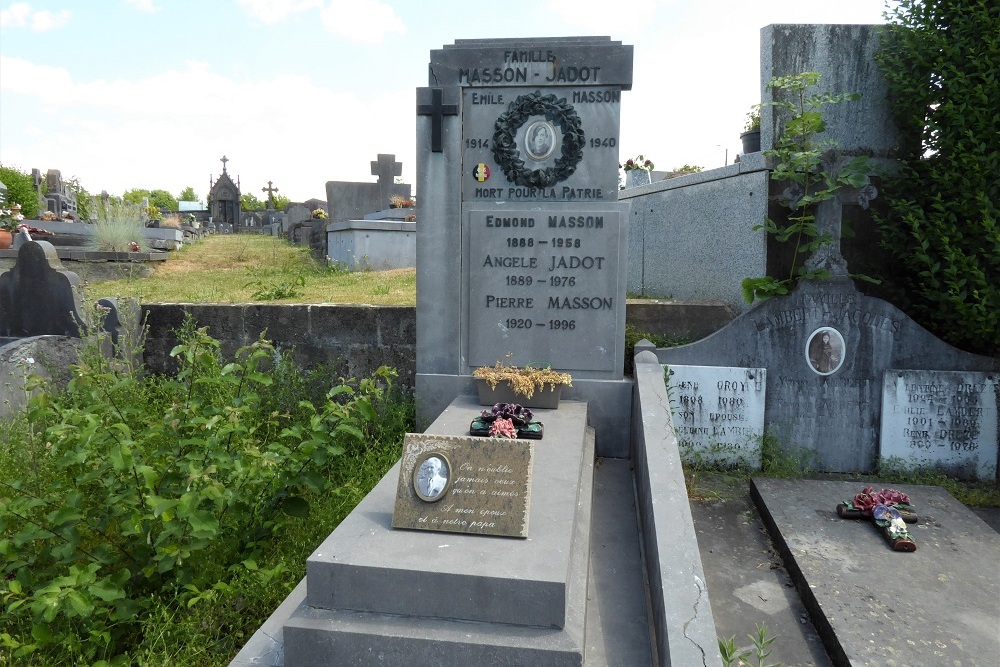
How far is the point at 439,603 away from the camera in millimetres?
2459

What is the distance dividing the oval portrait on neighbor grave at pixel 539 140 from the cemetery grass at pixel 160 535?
6.48ft

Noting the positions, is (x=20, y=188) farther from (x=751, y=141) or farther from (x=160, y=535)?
(x=160, y=535)

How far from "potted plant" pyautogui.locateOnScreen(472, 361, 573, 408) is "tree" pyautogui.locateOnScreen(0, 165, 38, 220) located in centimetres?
2662

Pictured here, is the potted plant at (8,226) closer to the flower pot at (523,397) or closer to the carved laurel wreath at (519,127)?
the carved laurel wreath at (519,127)

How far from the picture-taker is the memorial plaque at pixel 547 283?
194 inches

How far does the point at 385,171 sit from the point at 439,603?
15544 mm

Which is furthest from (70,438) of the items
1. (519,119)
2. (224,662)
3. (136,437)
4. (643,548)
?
(519,119)

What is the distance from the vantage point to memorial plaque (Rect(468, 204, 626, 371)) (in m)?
4.92

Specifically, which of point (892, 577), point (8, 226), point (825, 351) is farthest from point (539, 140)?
point (8, 226)

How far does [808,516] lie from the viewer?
4418mm

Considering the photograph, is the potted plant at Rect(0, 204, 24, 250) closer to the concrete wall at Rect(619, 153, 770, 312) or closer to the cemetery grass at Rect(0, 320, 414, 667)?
the cemetery grass at Rect(0, 320, 414, 667)

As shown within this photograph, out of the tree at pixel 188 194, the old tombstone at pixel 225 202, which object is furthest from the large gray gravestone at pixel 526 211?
the tree at pixel 188 194

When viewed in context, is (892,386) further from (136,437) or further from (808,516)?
(136,437)

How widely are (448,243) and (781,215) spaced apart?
117 inches
